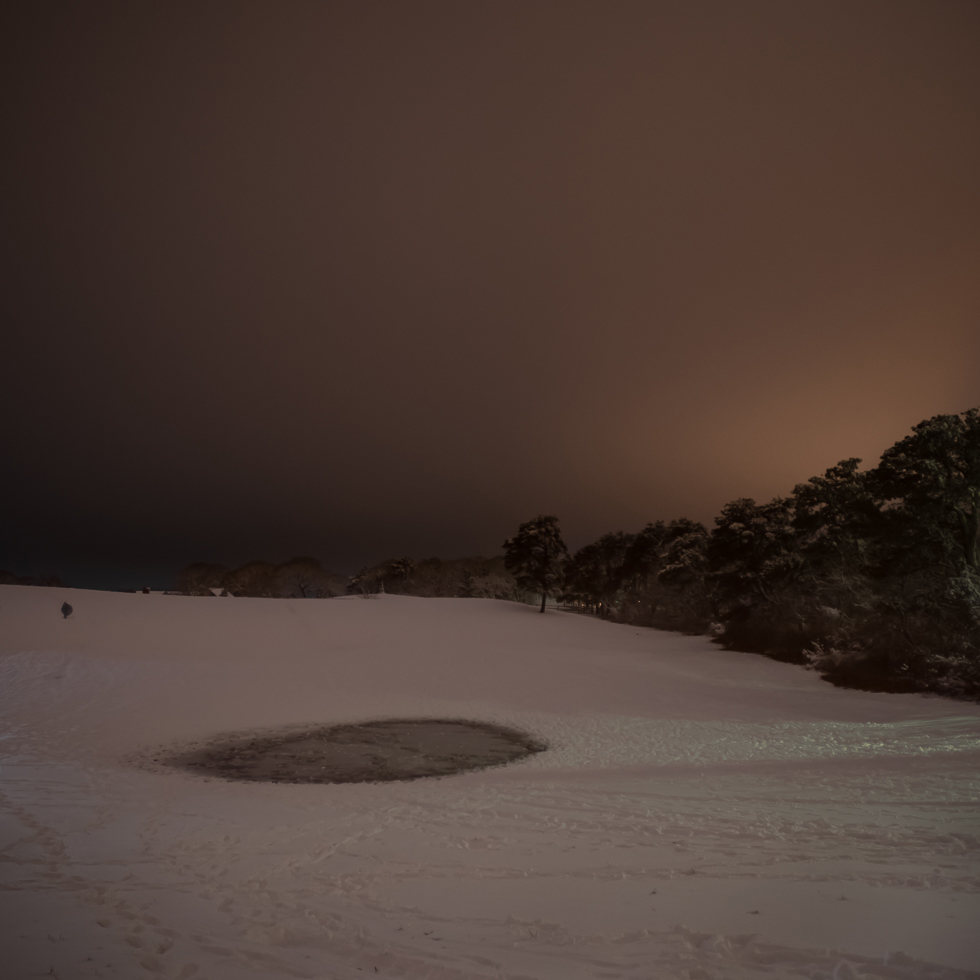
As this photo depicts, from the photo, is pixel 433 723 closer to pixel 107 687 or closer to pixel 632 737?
pixel 632 737

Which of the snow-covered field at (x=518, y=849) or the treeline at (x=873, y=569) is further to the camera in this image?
the treeline at (x=873, y=569)

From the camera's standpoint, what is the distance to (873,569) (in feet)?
78.9

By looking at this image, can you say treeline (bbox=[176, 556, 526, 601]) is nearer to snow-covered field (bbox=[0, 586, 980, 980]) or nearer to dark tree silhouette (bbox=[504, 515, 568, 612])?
dark tree silhouette (bbox=[504, 515, 568, 612])

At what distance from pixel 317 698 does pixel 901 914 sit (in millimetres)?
17696

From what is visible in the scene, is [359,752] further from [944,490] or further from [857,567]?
[857,567]

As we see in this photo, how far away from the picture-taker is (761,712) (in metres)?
18.7

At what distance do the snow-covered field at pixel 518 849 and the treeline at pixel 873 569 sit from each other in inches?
188

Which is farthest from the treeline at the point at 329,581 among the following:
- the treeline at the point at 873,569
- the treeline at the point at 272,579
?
the treeline at the point at 873,569

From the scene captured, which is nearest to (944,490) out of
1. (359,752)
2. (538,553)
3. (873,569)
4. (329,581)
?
(873,569)

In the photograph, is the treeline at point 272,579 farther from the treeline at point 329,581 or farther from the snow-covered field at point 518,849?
the snow-covered field at point 518,849

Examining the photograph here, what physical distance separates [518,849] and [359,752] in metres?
7.53

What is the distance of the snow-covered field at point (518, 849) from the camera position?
14.9ft

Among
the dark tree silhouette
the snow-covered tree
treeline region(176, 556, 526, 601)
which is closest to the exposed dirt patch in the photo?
the snow-covered tree

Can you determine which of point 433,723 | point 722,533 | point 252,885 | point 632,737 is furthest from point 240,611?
point 252,885
